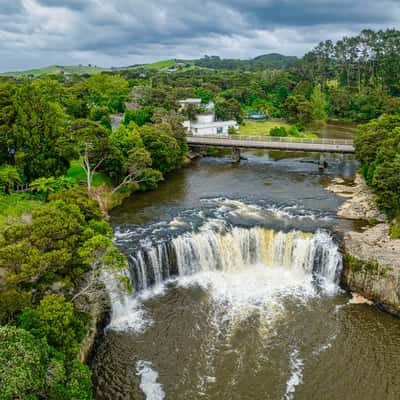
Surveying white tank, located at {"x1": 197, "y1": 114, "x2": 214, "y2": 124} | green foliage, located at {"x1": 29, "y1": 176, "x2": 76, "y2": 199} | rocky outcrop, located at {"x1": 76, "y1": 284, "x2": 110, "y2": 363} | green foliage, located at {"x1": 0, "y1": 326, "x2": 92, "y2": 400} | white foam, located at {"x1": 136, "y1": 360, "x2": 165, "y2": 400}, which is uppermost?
white tank, located at {"x1": 197, "y1": 114, "x2": 214, "y2": 124}

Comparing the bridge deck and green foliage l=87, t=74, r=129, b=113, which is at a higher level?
green foliage l=87, t=74, r=129, b=113

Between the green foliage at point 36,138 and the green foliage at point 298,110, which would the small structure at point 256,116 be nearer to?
the green foliage at point 298,110

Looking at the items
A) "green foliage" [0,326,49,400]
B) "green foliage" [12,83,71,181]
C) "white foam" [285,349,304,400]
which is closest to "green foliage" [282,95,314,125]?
"green foliage" [12,83,71,181]

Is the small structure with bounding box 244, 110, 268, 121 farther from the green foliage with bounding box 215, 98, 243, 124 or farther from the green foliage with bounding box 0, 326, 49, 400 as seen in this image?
the green foliage with bounding box 0, 326, 49, 400

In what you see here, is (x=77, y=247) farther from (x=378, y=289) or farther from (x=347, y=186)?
(x=347, y=186)

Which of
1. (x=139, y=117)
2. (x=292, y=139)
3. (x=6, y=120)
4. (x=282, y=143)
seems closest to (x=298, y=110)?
(x=292, y=139)

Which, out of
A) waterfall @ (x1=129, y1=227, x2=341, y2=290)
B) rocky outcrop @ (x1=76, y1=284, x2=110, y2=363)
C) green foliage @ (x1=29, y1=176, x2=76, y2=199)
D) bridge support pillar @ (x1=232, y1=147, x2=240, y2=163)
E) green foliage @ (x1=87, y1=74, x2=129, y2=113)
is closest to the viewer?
rocky outcrop @ (x1=76, y1=284, x2=110, y2=363)

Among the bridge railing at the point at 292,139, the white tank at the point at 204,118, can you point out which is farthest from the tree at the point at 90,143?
the white tank at the point at 204,118
